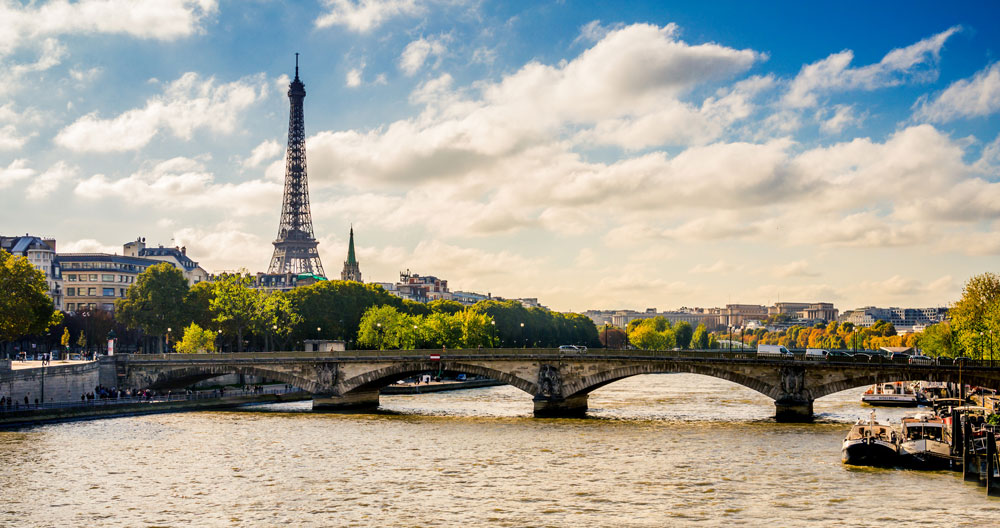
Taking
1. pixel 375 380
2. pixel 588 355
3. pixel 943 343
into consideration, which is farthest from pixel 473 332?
pixel 943 343

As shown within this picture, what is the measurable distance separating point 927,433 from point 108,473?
4304 centimetres

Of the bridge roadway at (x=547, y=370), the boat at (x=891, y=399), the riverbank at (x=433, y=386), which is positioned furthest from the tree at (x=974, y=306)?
the riverbank at (x=433, y=386)

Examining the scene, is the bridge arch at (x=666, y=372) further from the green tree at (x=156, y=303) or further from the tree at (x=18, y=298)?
the green tree at (x=156, y=303)

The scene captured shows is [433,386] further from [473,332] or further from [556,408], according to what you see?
[556,408]

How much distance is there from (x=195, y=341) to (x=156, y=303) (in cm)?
994

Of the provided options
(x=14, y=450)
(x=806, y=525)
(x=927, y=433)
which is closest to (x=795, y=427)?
(x=927, y=433)

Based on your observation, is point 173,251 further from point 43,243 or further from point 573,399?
point 573,399

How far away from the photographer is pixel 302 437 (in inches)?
2479

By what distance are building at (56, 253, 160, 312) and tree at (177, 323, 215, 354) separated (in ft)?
180

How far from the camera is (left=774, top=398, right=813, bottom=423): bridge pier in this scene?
7100 centimetres

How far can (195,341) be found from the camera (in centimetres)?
11088

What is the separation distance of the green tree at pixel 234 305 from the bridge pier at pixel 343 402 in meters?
29.4

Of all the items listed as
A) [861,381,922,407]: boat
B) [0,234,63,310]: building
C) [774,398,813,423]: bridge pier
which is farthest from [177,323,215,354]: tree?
[861,381,922,407]: boat

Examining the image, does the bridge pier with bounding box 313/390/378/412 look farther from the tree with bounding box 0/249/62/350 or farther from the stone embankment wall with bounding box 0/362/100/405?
the tree with bounding box 0/249/62/350
